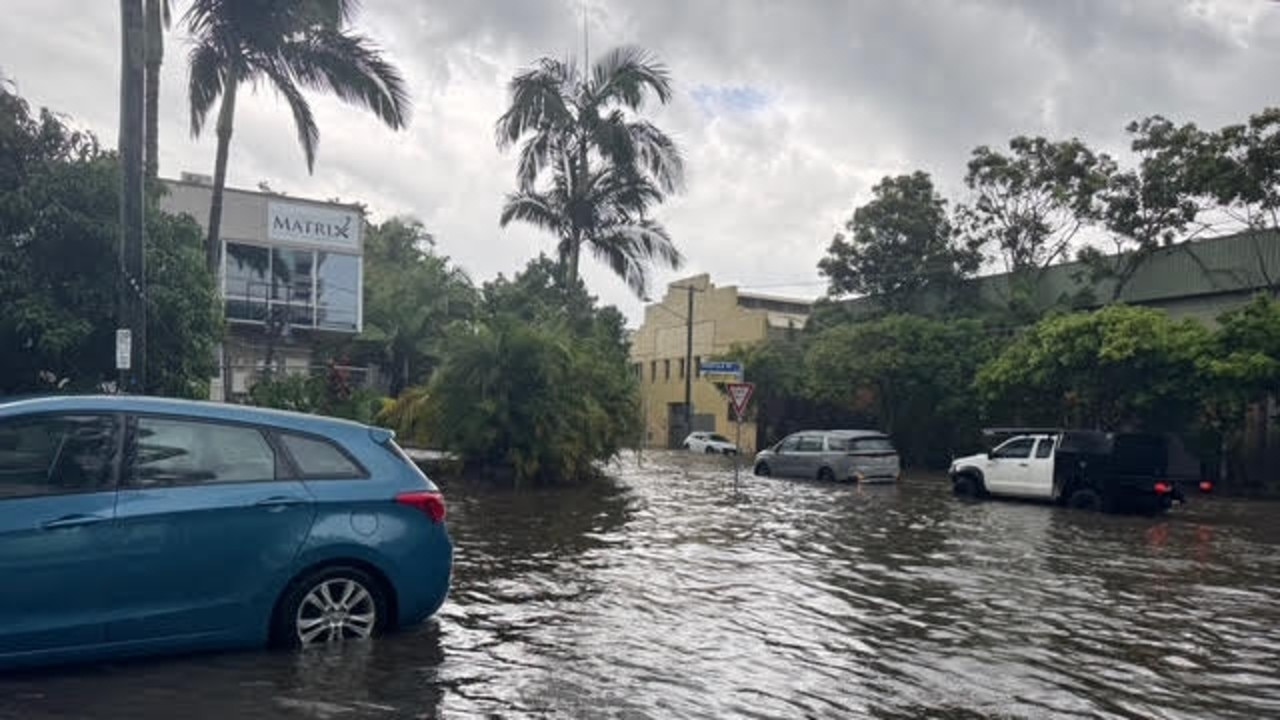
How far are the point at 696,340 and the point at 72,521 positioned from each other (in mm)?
49896

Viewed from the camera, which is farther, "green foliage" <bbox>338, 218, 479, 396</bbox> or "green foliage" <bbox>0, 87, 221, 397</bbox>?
"green foliage" <bbox>338, 218, 479, 396</bbox>

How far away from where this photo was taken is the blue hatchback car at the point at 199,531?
5.51 meters

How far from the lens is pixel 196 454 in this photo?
19.9 feet

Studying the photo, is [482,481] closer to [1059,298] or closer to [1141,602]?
[1141,602]

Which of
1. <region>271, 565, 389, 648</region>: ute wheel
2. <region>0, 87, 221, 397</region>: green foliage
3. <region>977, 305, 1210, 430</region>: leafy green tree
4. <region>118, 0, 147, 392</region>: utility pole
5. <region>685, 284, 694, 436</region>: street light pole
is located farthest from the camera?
<region>685, 284, 694, 436</region>: street light pole

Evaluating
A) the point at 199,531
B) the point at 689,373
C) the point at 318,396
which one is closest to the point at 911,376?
the point at 689,373

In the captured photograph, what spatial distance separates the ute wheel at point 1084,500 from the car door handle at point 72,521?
18.1 meters

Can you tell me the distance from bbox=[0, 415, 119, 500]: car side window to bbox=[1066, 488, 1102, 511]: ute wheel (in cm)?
1797

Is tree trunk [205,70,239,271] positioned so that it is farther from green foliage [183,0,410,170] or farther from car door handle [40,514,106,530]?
car door handle [40,514,106,530]

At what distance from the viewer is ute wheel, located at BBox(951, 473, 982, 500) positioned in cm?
2208

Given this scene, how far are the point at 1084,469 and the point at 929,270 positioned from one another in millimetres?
19088

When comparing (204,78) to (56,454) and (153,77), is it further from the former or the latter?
(56,454)

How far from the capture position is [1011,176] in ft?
110

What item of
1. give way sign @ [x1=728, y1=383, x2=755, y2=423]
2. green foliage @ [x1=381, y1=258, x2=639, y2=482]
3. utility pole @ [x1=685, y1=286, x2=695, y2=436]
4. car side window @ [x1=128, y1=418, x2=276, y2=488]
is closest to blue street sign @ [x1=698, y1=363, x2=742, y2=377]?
give way sign @ [x1=728, y1=383, x2=755, y2=423]
